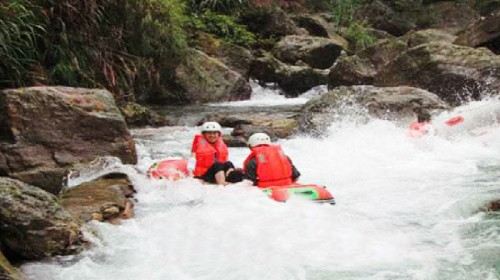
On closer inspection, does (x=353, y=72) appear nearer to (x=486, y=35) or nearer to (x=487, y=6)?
(x=486, y=35)

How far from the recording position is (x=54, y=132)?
277 inches

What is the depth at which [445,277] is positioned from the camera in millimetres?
4168

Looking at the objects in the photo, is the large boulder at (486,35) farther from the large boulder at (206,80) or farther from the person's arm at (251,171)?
the person's arm at (251,171)

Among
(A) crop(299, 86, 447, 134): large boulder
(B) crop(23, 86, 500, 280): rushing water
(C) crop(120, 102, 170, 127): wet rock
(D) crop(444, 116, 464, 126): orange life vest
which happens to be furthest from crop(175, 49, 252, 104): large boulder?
(D) crop(444, 116, 464, 126): orange life vest

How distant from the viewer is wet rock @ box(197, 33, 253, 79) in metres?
15.4

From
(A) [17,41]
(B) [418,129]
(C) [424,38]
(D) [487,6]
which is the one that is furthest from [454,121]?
(D) [487,6]

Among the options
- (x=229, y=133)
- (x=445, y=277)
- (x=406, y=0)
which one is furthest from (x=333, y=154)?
(x=406, y=0)

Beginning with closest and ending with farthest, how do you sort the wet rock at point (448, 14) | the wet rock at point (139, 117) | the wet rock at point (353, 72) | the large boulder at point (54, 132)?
the large boulder at point (54, 132)
the wet rock at point (139, 117)
the wet rock at point (353, 72)
the wet rock at point (448, 14)

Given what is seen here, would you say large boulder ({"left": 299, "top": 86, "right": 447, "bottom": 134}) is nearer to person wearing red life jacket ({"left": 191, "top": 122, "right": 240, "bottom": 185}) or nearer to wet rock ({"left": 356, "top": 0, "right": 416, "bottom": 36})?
person wearing red life jacket ({"left": 191, "top": 122, "right": 240, "bottom": 185})

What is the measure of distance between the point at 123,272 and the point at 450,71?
8.75 m

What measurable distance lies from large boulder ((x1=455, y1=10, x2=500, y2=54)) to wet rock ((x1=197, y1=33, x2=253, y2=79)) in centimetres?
504

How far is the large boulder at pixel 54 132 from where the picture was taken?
673 centimetres

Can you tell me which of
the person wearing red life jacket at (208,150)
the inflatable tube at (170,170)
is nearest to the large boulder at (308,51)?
the person wearing red life jacket at (208,150)

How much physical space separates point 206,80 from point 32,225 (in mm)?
9262
